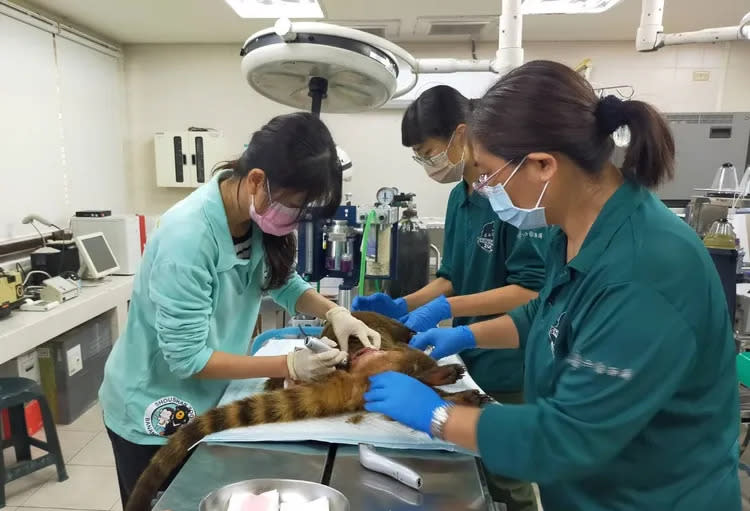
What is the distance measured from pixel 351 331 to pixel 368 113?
11.8ft

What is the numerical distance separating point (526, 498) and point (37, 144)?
3.96 m

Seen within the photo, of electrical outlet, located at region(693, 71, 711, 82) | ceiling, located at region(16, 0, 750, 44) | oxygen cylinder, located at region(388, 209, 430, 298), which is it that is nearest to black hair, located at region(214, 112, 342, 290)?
oxygen cylinder, located at region(388, 209, 430, 298)

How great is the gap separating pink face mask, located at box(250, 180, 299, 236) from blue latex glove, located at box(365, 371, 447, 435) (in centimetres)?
49

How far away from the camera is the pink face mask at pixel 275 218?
127cm

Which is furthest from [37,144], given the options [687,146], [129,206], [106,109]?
[687,146]

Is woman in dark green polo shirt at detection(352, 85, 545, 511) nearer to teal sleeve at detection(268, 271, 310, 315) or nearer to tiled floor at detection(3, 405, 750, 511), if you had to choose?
teal sleeve at detection(268, 271, 310, 315)

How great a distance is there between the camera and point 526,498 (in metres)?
1.42

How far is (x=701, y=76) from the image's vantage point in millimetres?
4547

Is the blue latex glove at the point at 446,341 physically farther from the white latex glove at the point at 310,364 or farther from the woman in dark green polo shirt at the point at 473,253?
the white latex glove at the point at 310,364

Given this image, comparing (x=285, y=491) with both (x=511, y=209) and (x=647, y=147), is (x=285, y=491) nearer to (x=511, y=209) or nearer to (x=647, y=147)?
(x=511, y=209)

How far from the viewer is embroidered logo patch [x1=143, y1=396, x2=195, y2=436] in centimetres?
121

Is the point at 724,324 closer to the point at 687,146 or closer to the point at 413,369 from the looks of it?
the point at 413,369

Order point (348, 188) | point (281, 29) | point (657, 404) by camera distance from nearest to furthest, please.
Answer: point (657, 404) < point (281, 29) < point (348, 188)

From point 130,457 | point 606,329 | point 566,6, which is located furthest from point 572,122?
point 566,6
